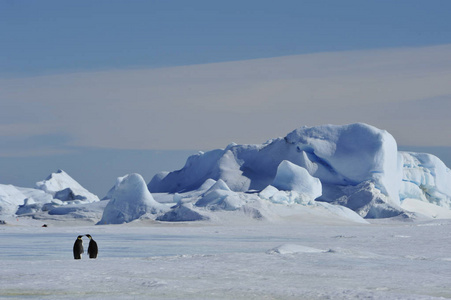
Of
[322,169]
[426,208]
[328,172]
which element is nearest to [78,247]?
[322,169]

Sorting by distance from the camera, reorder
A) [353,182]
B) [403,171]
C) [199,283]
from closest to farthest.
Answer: [199,283] → [353,182] → [403,171]

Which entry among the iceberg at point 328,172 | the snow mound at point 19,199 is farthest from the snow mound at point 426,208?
the snow mound at point 19,199

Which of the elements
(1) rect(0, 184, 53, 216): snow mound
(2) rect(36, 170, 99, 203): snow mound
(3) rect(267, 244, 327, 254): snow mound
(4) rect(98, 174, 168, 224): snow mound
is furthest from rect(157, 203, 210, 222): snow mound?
(2) rect(36, 170, 99, 203): snow mound

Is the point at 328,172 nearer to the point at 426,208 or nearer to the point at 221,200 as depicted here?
the point at 426,208

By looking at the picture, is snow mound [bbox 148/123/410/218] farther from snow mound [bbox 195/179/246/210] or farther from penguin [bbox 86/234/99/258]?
penguin [bbox 86/234/99/258]

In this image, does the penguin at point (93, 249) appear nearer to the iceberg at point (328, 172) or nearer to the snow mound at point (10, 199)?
the iceberg at point (328, 172)

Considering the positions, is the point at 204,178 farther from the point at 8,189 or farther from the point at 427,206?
the point at 8,189

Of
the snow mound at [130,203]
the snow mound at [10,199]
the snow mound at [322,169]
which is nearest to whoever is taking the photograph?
the snow mound at [130,203]

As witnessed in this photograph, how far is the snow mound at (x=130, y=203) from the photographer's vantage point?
3503 centimetres

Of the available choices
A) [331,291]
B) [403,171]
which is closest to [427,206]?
[403,171]

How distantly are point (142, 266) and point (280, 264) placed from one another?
2.31 metres

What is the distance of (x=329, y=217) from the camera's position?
113 feet

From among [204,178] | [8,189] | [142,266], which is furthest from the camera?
[8,189]

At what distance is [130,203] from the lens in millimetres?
35312
